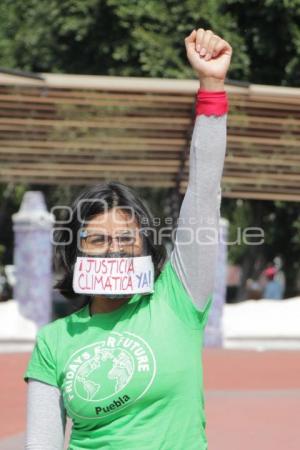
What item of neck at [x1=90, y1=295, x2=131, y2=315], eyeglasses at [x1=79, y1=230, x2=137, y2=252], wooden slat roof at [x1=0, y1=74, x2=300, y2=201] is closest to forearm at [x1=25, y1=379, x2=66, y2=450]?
neck at [x1=90, y1=295, x2=131, y2=315]

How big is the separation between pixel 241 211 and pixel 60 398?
3286 cm

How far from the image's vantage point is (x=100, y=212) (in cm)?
316

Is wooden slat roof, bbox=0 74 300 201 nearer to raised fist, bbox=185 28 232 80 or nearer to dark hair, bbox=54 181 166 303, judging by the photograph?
dark hair, bbox=54 181 166 303

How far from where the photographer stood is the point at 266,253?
33219 mm

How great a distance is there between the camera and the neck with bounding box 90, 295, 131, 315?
3.13 meters

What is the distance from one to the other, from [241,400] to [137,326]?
31.5 feet

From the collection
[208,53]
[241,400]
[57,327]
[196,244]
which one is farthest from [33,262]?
Answer: [208,53]

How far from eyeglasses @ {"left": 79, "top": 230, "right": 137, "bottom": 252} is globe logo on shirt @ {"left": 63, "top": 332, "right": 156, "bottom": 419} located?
0.70 ft

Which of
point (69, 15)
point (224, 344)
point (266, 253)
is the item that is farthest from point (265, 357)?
point (266, 253)

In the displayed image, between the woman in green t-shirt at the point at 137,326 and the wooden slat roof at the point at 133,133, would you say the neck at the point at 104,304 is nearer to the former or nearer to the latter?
the woman in green t-shirt at the point at 137,326

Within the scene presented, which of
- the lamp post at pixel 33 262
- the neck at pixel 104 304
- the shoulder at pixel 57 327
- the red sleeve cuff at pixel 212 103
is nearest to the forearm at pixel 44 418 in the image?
the shoulder at pixel 57 327

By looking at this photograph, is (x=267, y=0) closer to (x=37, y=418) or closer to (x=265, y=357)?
(x=265, y=357)

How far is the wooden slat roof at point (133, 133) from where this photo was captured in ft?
52.1

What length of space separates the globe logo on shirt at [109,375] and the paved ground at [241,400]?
19.9ft
